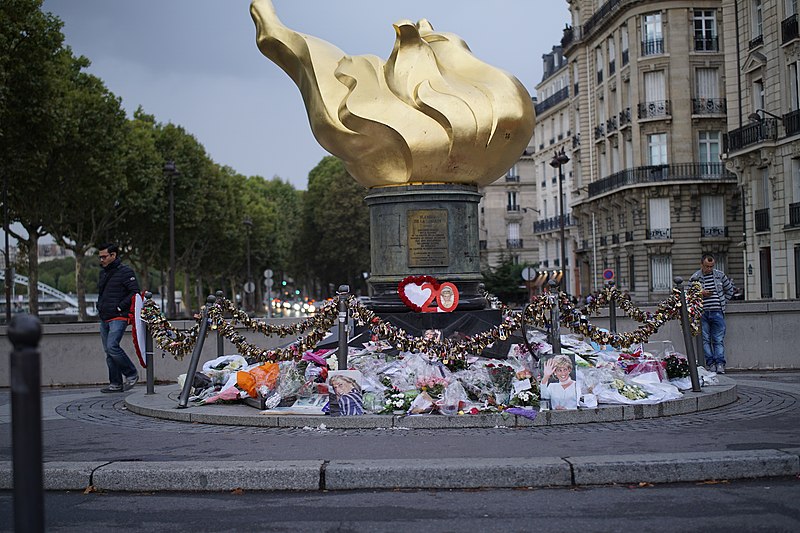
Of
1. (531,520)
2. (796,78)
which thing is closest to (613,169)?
(796,78)

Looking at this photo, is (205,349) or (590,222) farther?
(590,222)

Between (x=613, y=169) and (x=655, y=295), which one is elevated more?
(x=613, y=169)

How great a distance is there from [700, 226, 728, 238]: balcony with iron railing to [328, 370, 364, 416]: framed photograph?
43397 mm

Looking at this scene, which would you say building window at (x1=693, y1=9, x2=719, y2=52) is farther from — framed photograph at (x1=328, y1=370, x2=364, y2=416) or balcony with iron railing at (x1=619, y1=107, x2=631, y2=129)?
framed photograph at (x1=328, y1=370, x2=364, y2=416)

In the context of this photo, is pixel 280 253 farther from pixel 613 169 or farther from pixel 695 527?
pixel 695 527

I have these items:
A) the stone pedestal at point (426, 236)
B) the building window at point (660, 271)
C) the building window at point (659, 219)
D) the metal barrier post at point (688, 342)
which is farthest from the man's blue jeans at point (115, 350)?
the building window at point (659, 219)

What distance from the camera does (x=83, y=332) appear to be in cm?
1609

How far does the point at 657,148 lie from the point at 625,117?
2583mm

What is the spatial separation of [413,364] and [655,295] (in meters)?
42.3

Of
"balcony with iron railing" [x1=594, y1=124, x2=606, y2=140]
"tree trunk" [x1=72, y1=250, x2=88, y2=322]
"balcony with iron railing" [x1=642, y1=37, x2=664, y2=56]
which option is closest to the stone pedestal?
"tree trunk" [x1=72, y1=250, x2=88, y2=322]

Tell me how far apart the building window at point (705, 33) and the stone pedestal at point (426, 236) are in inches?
1599

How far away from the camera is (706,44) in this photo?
50500mm

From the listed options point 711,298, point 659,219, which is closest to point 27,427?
point 711,298

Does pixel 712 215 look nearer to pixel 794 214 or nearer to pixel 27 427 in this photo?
pixel 794 214
